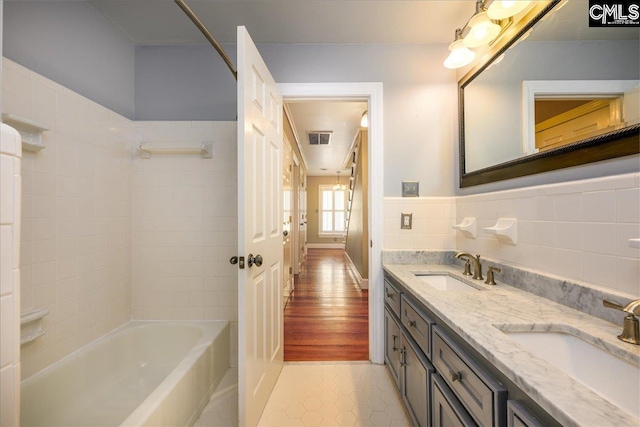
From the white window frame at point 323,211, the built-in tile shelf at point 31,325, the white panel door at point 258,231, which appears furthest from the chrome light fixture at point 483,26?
the white window frame at point 323,211

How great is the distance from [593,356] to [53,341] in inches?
91.4

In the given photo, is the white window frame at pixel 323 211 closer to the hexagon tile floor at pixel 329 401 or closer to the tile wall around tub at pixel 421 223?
the tile wall around tub at pixel 421 223

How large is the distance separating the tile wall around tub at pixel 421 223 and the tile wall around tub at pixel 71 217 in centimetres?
194

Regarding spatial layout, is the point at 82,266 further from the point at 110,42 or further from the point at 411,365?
the point at 411,365

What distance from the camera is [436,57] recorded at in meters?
1.99

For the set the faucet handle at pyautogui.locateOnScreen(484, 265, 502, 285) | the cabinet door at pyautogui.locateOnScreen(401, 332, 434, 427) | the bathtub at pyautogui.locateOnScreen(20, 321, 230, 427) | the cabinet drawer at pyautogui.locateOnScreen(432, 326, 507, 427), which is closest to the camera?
the cabinet drawer at pyautogui.locateOnScreen(432, 326, 507, 427)

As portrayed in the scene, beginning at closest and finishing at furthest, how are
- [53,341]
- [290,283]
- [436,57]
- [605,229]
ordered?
[605,229]
[53,341]
[436,57]
[290,283]

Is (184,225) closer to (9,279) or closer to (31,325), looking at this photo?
(31,325)

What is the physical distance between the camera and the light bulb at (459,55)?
158 centimetres

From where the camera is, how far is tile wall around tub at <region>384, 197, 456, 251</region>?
1.96 metres

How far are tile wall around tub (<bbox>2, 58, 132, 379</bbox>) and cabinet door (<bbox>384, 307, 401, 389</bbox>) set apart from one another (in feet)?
6.21

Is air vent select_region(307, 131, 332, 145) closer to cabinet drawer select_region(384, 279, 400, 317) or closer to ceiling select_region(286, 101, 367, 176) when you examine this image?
ceiling select_region(286, 101, 367, 176)

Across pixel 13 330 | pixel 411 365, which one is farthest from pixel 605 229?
pixel 13 330

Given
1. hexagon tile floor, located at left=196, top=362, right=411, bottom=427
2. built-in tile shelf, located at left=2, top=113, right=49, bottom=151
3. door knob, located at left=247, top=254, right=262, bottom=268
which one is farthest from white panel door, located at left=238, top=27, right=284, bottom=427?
built-in tile shelf, located at left=2, top=113, right=49, bottom=151
